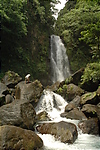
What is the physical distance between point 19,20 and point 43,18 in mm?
7355

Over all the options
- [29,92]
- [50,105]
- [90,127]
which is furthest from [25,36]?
[90,127]

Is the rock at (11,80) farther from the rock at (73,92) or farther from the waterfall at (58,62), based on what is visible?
the waterfall at (58,62)

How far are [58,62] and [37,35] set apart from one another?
4.50m

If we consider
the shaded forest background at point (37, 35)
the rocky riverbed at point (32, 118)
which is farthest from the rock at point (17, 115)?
the shaded forest background at point (37, 35)

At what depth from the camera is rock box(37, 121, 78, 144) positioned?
6266 millimetres

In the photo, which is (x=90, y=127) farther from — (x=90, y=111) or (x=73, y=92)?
(x=73, y=92)

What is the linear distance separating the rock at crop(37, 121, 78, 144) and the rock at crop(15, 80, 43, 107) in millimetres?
3505

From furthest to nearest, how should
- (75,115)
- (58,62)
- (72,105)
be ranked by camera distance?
(58,62), (72,105), (75,115)

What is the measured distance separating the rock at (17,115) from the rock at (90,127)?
2.50m

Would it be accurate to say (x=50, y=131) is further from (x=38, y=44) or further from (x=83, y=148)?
(x=38, y=44)

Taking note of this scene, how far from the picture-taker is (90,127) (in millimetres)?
7676

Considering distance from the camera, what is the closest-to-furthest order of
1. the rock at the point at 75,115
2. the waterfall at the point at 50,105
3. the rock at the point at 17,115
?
the rock at the point at 17,115 < the rock at the point at 75,115 < the waterfall at the point at 50,105

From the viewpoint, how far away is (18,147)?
4910mm

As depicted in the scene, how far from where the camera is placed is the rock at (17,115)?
6500mm
